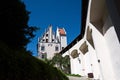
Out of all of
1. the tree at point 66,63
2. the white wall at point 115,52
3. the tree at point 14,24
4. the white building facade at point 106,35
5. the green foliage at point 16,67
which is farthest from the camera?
the tree at point 66,63

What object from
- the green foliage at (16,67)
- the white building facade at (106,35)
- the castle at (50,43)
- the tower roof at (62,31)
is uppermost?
the tower roof at (62,31)

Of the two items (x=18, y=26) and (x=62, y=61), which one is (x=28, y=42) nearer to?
(x=18, y=26)

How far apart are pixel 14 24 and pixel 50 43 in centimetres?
3300

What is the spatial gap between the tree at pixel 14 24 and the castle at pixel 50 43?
2908 cm

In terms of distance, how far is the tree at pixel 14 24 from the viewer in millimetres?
5363

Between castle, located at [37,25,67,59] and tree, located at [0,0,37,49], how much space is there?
2908cm

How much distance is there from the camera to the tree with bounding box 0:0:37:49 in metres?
5.36

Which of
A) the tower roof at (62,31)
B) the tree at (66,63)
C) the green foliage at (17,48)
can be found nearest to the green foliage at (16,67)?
the green foliage at (17,48)

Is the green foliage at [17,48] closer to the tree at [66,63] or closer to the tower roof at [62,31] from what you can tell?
the tree at [66,63]

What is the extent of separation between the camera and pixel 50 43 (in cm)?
3866

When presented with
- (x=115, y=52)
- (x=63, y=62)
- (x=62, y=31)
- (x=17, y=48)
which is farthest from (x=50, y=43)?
(x=17, y=48)

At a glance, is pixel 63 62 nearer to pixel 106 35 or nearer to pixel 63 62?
pixel 63 62

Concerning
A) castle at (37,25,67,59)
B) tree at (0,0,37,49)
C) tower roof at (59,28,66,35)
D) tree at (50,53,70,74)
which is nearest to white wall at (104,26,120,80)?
tree at (0,0,37,49)

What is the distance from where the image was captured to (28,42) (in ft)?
21.2
